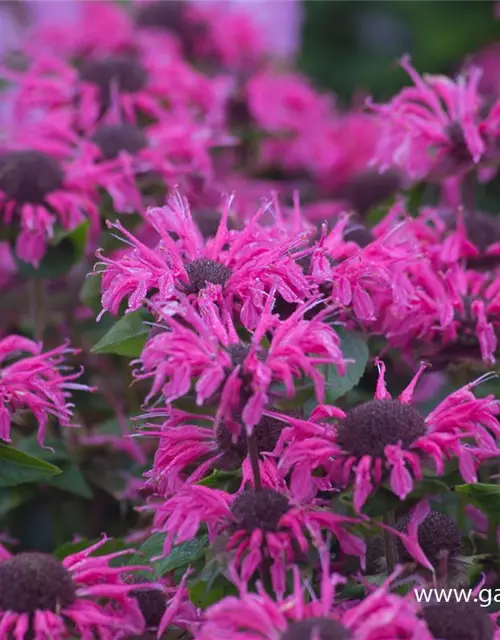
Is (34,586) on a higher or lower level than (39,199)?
lower

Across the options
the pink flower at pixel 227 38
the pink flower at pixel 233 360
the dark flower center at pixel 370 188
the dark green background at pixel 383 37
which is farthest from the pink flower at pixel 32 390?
the dark green background at pixel 383 37

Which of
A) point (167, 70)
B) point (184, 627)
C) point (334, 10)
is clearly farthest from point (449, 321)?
point (334, 10)

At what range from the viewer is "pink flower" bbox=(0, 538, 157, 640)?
2.93 ft

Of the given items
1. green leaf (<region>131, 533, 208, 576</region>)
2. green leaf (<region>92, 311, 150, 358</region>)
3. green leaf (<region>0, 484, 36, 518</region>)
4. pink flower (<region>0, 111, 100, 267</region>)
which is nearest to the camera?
green leaf (<region>131, 533, 208, 576</region>)

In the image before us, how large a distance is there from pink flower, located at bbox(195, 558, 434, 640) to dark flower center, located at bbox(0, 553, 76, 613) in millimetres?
→ 174

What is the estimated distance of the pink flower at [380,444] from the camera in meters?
0.92

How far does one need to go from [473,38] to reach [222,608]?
364 cm

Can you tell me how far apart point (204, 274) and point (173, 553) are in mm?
265

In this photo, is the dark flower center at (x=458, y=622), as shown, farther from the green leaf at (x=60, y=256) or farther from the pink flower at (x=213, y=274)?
the green leaf at (x=60, y=256)

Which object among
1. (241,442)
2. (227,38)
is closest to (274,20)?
(227,38)

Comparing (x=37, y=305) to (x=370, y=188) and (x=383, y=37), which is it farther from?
(x=383, y=37)

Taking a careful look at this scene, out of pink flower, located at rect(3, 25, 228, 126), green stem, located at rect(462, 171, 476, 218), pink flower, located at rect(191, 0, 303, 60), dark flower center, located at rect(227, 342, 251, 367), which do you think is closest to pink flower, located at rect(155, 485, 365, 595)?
dark flower center, located at rect(227, 342, 251, 367)

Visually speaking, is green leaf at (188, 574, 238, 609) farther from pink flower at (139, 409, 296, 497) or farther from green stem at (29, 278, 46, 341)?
green stem at (29, 278, 46, 341)

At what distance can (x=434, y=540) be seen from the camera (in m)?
1.03
